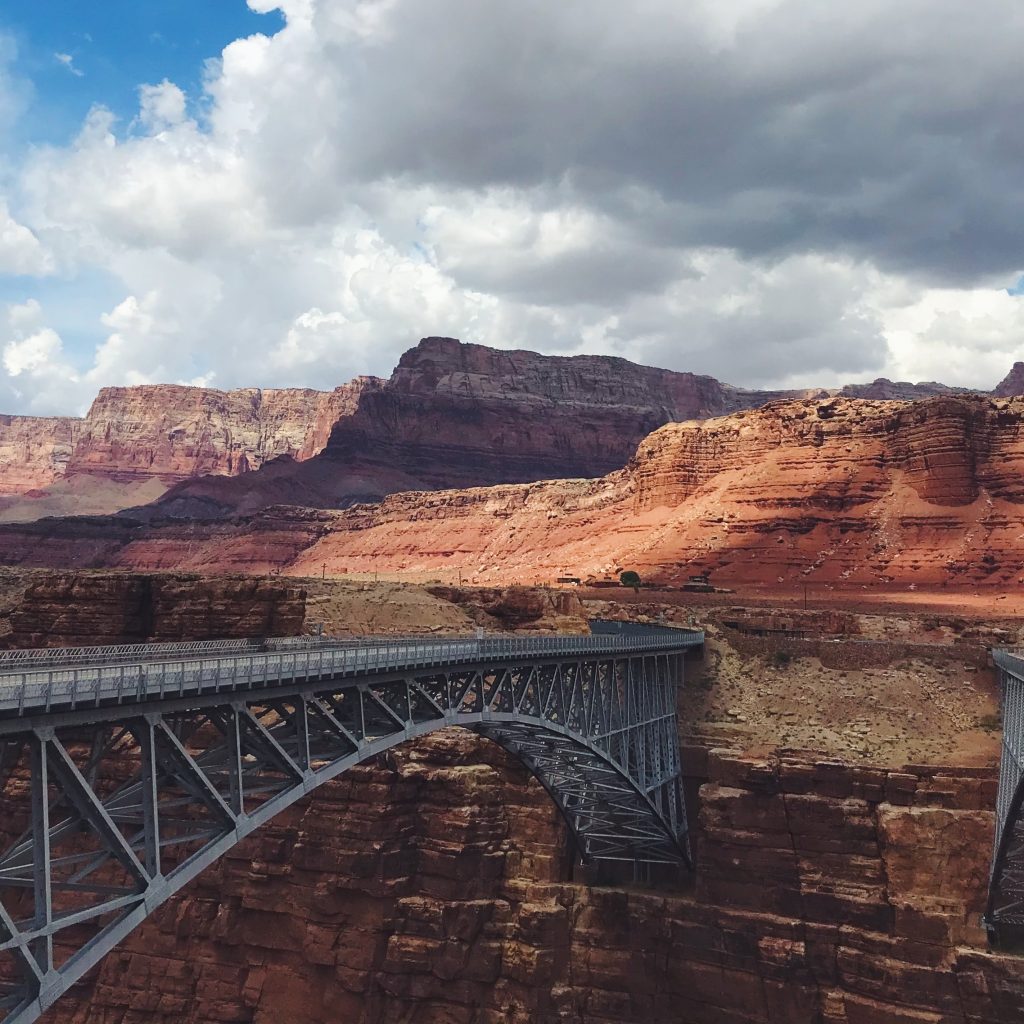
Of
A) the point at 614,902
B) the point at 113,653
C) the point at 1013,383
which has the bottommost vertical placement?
the point at 614,902

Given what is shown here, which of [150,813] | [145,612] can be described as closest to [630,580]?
[145,612]

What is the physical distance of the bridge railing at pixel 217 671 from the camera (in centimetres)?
1519

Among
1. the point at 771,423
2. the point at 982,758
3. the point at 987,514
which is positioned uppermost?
the point at 771,423

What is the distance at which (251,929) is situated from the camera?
4425cm

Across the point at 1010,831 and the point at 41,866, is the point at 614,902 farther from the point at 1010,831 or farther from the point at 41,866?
the point at 41,866

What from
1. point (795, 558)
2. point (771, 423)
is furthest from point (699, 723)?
point (771, 423)

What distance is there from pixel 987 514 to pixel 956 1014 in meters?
63.6

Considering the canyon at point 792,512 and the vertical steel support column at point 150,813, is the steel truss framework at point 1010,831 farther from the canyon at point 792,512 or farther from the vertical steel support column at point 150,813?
the canyon at point 792,512

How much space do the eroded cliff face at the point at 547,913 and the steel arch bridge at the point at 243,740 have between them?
285 cm

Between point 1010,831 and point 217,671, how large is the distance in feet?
96.0

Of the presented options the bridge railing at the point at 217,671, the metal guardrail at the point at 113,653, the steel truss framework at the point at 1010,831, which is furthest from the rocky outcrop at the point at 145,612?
the steel truss framework at the point at 1010,831

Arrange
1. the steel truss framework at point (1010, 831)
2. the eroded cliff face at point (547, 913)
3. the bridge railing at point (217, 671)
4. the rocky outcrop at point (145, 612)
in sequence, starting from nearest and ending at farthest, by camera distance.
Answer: the bridge railing at point (217, 671), the steel truss framework at point (1010, 831), the eroded cliff face at point (547, 913), the rocky outcrop at point (145, 612)

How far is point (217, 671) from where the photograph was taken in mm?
18812

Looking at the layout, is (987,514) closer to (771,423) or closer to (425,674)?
(771,423)
